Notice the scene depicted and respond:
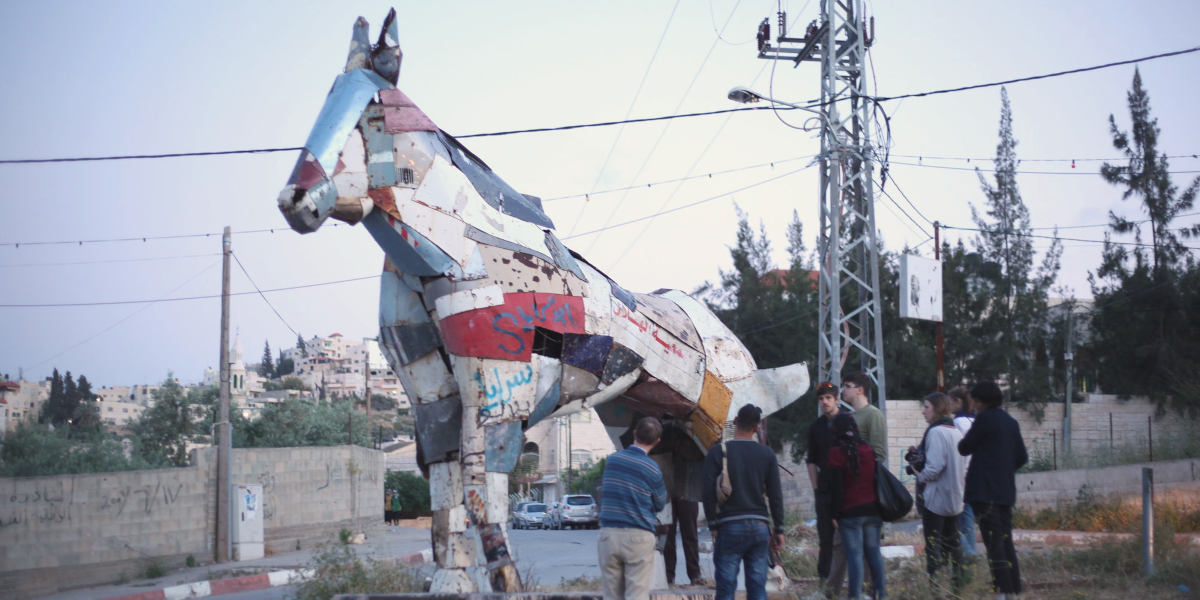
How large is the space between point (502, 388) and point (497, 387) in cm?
4

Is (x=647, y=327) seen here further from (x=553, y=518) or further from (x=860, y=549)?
(x=553, y=518)

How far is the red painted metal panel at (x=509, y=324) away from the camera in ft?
21.3

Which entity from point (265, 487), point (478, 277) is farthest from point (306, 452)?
point (478, 277)

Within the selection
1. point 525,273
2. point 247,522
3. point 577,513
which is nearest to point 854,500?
point 525,273

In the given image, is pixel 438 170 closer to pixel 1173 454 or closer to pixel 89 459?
pixel 89 459

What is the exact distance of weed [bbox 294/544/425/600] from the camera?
7.50 meters

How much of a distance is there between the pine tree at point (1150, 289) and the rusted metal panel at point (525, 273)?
25499 millimetres

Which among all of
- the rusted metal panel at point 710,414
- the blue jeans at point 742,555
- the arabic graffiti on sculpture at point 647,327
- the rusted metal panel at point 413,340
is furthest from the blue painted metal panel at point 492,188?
the blue jeans at point 742,555

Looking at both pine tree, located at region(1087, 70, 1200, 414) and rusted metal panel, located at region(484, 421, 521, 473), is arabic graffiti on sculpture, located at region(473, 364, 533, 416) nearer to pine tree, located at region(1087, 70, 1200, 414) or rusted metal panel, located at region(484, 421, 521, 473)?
rusted metal panel, located at region(484, 421, 521, 473)

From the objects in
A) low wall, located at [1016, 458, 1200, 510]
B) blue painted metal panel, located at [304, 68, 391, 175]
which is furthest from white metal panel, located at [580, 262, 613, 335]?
low wall, located at [1016, 458, 1200, 510]

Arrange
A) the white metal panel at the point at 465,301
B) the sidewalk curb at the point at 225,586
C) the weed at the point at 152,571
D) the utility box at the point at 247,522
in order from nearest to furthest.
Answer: the white metal panel at the point at 465,301 < the sidewalk curb at the point at 225,586 < the weed at the point at 152,571 < the utility box at the point at 247,522

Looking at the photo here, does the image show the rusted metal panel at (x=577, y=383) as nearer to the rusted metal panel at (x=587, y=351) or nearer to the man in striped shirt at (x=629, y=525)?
the rusted metal panel at (x=587, y=351)

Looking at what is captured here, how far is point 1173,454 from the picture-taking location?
19.0m

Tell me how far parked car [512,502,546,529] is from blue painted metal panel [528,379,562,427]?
2858cm
